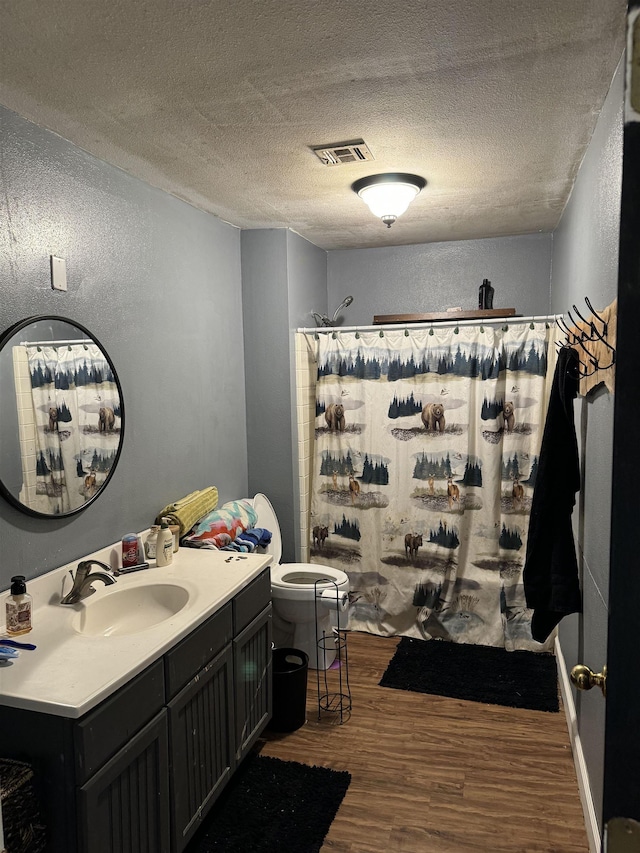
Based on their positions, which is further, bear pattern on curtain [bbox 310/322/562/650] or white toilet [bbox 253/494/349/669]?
bear pattern on curtain [bbox 310/322/562/650]

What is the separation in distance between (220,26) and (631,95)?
1.13m

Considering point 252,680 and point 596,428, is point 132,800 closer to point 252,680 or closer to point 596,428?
point 252,680

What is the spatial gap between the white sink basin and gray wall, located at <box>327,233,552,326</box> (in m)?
2.54

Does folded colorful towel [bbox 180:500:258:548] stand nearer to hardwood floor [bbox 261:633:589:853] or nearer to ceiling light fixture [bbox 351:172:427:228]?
hardwood floor [bbox 261:633:589:853]

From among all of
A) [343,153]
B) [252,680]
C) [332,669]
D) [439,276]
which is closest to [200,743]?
[252,680]

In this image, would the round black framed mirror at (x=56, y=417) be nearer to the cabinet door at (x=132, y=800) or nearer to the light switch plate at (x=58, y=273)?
the light switch plate at (x=58, y=273)

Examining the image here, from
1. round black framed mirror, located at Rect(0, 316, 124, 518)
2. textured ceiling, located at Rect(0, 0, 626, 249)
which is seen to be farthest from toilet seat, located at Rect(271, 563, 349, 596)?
textured ceiling, located at Rect(0, 0, 626, 249)

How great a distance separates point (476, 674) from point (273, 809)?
137 cm

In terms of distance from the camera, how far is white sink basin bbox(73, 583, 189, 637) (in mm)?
2084

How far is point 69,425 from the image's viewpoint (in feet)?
7.01

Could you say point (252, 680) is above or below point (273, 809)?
above

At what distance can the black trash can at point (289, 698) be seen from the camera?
2.66 meters

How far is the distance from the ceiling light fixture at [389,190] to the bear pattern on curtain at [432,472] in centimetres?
91

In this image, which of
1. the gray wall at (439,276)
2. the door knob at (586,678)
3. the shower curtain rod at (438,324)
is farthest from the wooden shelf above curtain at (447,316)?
the door knob at (586,678)
